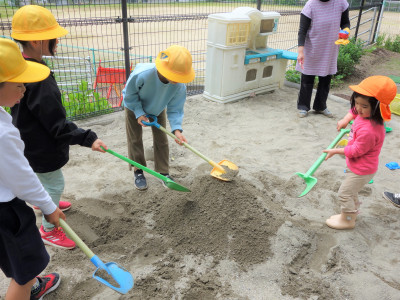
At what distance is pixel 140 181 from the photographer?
3098 millimetres

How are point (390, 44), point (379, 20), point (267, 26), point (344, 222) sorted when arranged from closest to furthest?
point (344, 222) → point (267, 26) → point (390, 44) → point (379, 20)

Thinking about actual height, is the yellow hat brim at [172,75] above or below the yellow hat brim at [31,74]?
below

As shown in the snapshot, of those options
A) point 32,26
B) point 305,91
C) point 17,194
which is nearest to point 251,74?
point 305,91

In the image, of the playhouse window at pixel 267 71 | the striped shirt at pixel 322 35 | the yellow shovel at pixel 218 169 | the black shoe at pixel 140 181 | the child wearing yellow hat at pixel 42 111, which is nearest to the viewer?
the child wearing yellow hat at pixel 42 111

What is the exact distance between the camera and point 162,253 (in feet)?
7.67

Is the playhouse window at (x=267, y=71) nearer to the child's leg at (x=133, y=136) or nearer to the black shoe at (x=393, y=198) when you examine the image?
the black shoe at (x=393, y=198)

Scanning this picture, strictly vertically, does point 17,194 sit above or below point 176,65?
below

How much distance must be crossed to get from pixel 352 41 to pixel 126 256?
697cm

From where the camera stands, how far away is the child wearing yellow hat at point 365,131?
2.17m

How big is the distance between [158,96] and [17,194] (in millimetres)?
1458

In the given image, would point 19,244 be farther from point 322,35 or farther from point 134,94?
point 322,35

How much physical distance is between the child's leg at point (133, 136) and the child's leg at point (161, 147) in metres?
0.13

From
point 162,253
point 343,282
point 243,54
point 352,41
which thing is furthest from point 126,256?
point 352,41

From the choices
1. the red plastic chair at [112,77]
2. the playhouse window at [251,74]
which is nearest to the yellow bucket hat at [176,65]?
the red plastic chair at [112,77]
